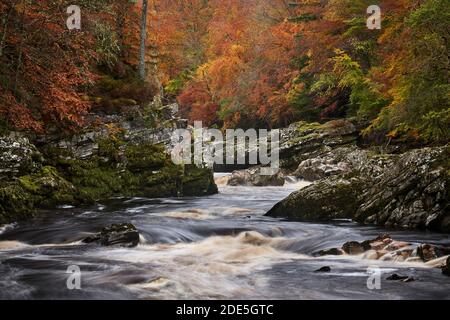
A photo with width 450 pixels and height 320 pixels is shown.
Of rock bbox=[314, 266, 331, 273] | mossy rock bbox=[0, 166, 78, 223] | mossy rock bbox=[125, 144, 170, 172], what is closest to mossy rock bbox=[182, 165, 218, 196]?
mossy rock bbox=[125, 144, 170, 172]

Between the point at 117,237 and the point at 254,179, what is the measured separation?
11963mm

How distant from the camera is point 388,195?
10.9 metres

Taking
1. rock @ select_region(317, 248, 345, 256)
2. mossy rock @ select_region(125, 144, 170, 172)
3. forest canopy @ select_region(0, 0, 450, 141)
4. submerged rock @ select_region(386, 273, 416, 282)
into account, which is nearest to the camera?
submerged rock @ select_region(386, 273, 416, 282)

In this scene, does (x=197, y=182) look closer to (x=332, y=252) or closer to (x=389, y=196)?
(x=389, y=196)

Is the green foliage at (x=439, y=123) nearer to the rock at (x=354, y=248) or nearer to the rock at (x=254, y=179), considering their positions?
the rock at (x=354, y=248)

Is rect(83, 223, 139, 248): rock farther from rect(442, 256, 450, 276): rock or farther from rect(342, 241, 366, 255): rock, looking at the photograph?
rect(442, 256, 450, 276): rock

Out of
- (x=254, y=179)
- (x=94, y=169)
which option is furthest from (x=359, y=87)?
(x=94, y=169)

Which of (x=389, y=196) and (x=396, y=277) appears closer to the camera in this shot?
(x=396, y=277)

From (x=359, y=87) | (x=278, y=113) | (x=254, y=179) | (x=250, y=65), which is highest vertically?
(x=250, y=65)

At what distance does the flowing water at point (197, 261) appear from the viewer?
21.2 ft

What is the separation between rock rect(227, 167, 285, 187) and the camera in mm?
20406

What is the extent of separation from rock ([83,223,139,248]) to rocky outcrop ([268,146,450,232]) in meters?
4.44

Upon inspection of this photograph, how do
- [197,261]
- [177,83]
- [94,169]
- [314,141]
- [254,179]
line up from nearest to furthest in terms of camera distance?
[197,261] → [94,169] → [254,179] → [314,141] → [177,83]

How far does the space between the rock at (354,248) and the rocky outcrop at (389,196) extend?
2199 mm
